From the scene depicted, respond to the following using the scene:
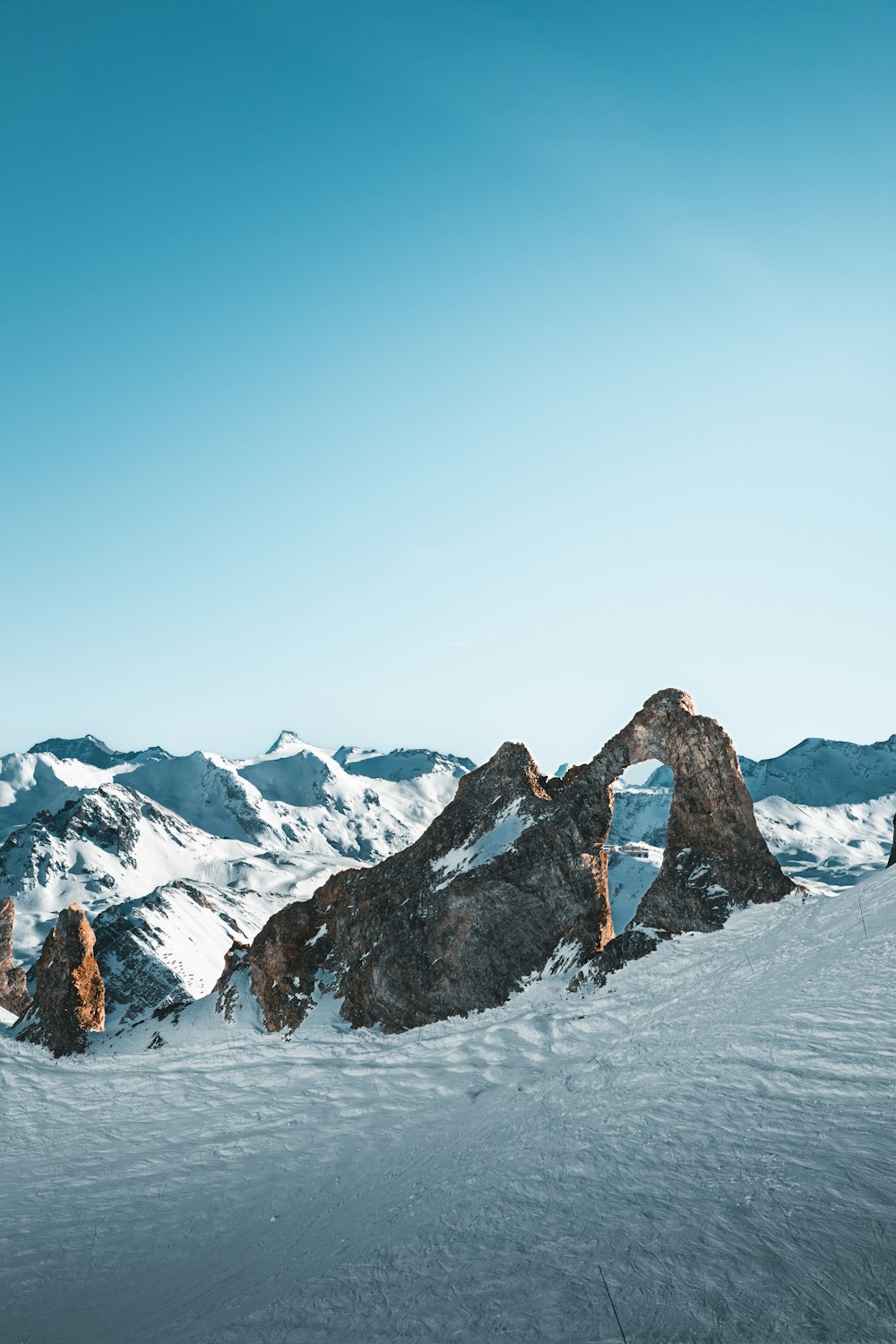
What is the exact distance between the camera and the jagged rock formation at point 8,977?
47031 mm

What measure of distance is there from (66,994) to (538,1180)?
2772cm

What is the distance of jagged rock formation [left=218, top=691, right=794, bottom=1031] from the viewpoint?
73.0 feet

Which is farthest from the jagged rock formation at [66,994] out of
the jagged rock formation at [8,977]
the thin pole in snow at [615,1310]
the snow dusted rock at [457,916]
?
the thin pole in snow at [615,1310]

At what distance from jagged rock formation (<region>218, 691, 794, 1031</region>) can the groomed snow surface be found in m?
2.59

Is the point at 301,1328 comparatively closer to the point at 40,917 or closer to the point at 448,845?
the point at 448,845

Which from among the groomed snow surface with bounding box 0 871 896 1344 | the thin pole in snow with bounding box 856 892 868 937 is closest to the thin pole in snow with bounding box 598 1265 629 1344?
the groomed snow surface with bounding box 0 871 896 1344

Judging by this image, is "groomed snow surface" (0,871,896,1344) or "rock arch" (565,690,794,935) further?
"rock arch" (565,690,794,935)

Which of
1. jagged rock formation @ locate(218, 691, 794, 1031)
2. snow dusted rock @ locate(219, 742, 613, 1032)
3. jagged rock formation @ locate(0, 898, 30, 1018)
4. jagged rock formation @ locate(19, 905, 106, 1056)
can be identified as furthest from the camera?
jagged rock formation @ locate(0, 898, 30, 1018)

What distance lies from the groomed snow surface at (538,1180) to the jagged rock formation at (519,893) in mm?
2585

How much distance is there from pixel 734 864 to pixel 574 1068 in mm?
10364

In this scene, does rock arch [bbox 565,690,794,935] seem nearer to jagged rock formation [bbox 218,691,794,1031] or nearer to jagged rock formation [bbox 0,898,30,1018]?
jagged rock formation [bbox 218,691,794,1031]

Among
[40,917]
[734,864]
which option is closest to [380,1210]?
[734,864]

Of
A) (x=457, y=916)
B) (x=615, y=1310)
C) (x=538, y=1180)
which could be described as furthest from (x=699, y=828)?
(x=615, y=1310)

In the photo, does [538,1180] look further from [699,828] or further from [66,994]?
[66,994]
